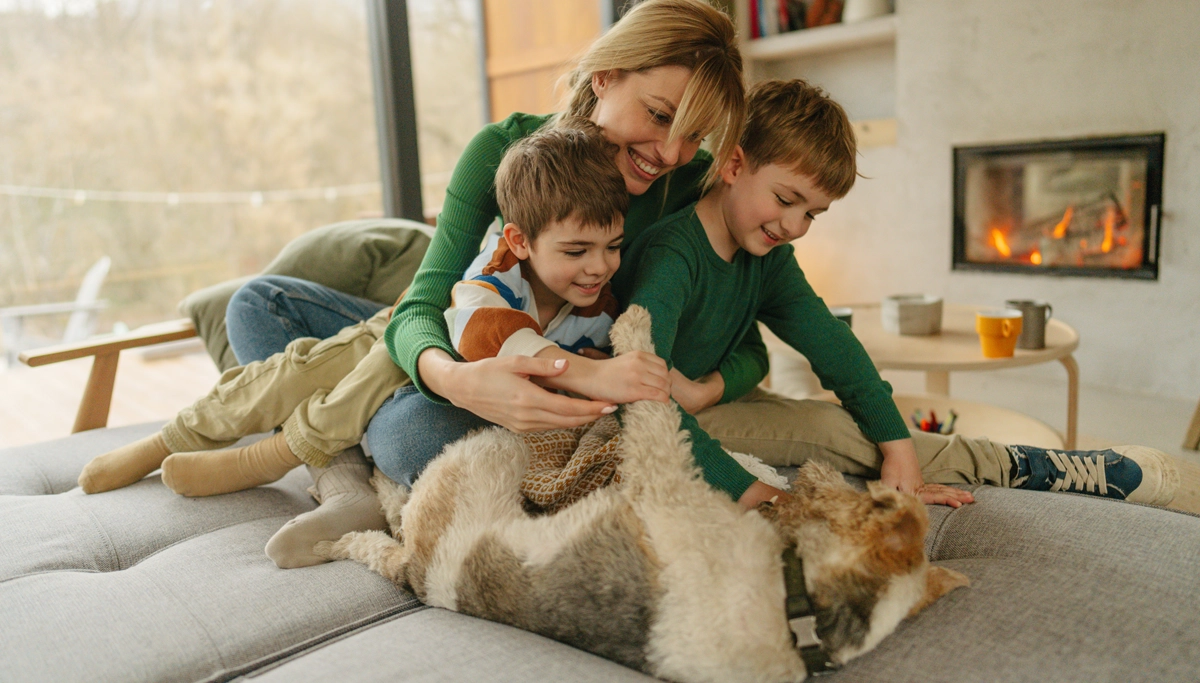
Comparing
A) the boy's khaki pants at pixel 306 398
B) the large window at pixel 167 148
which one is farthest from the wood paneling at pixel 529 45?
the boy's khaki pants at pixel 306 398

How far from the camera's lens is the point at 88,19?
2.73m

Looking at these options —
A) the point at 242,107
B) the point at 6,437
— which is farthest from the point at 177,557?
the point at 242,107

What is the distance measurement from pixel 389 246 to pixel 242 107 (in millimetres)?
1428

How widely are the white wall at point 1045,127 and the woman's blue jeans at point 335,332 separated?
111 inches

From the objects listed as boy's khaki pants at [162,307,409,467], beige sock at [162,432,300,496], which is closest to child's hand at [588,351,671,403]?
boy's khaki pants at [162,307,409,467]

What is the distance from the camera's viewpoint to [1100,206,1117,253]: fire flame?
3.27 metres

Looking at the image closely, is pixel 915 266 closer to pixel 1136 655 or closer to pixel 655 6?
pixel 655 6

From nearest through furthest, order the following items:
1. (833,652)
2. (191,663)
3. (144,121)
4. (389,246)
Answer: (833,652), (191,663), (389,246), (144,121)

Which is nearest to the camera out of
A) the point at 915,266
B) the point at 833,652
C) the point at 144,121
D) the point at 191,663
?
the point at 833,652

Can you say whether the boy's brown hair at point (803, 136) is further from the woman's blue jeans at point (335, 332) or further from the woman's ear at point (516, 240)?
the woman's blue jeans at point (335, 332)

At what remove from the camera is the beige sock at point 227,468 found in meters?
1.42

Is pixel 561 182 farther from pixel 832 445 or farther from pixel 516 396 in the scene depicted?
pixel 832 445

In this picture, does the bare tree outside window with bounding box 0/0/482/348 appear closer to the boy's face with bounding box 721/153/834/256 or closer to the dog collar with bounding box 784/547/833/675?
the boy's face with bounding box 721/153/834/256

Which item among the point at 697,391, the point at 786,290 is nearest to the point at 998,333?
the point at 786,290
